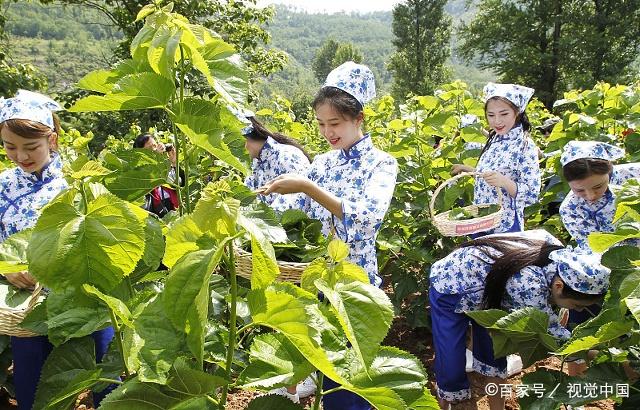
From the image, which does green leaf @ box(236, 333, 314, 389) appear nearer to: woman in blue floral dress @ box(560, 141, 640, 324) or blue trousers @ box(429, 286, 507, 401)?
blue trousers @ box(429, 286, 507, 401)

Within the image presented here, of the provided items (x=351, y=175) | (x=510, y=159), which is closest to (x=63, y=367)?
(x=351, y=175)

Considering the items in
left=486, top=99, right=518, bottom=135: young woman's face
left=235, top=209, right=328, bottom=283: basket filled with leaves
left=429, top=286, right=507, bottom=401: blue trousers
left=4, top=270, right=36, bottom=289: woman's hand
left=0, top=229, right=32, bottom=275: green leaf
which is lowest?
left=429, top=286, right=507, bottom=401: blue trousers

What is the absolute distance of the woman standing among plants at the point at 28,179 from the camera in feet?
6.63

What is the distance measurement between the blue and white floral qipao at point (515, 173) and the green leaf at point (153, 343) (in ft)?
9.82

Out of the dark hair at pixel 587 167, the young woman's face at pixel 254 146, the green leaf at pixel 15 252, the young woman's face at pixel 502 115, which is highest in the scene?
the young woman's face at pixel 502 115

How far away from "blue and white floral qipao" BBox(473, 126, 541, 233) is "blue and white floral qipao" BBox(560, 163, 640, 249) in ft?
2.08

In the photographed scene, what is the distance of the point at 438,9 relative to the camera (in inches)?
1591

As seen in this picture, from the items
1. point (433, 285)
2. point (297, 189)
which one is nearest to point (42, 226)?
point (297, 189)

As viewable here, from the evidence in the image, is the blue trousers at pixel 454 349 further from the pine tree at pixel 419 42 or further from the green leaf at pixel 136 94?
the pine tree at pixel 419 42

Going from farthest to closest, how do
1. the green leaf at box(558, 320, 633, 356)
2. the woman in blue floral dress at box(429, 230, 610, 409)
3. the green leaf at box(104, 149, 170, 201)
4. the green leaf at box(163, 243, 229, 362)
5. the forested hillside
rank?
the forested hillside
the woman in blue floral dress at box(429, 230, 610, 409)
the green leaf at box(558, 320, 633, 356)
the green leaf at box(104, 149, 170, 201)
the green leaf at box(163, 243, 229, 362)

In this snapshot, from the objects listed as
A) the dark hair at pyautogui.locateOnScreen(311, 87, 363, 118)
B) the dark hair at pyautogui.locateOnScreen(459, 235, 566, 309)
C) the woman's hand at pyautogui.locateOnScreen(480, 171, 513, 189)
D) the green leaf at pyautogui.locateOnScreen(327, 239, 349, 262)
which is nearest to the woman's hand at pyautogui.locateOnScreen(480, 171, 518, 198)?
the woman's hand at pyautogui.locateOnScreen(480, 171, 513, 189)

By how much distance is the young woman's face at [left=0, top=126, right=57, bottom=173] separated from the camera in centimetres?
205

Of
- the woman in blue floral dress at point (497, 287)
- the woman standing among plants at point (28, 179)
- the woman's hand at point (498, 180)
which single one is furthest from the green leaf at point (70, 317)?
the woman's hand at point (498, 180)

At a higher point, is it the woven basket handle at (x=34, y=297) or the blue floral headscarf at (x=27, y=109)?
the blue floral headscarf at (x=27, y=109)
